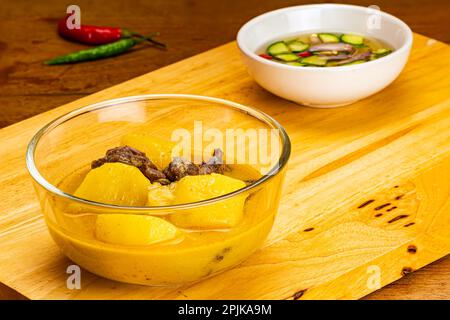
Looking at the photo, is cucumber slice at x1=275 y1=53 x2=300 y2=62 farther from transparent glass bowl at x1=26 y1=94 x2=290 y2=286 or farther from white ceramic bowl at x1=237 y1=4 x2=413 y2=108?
transparent glass bowl at x1=26 y1=94 x2=290 y2=286

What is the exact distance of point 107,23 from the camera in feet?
11.7

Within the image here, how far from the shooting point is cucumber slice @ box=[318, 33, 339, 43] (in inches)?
107

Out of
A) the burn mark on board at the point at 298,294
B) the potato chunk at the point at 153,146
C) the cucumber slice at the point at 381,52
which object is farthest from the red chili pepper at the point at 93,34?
the burn mark on board at the point at 298,294

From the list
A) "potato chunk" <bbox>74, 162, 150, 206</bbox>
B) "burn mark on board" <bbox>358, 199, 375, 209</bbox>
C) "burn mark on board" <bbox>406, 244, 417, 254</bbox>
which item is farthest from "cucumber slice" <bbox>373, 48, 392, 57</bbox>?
"potato chunk" <bbox>74, 162, 150, 206</bbox>

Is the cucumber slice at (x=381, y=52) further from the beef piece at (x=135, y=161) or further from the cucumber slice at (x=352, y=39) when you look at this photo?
the beef piece at (x=135, y=161)

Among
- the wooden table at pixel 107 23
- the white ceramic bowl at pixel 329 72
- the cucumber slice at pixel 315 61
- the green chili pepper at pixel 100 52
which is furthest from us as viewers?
the green chili pepper at pixel 100 52

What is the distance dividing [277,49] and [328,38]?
16 cm

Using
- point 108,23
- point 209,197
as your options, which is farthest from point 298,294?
point 108,23

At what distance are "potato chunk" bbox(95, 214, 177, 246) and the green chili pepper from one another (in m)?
1.63

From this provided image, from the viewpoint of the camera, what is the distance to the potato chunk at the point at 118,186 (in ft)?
5.57

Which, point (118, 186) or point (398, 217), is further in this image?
point (398, 217)

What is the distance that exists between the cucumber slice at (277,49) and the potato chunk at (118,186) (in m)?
1.02

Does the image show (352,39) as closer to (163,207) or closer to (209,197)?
(209,197)

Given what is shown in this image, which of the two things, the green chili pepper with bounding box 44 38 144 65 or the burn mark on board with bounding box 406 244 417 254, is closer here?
the burn mark on board with bounding box 406 244 417 254
